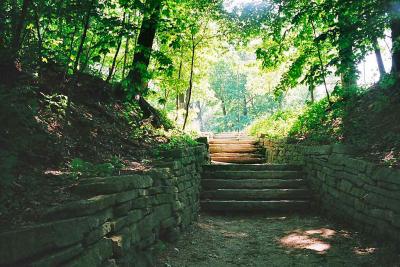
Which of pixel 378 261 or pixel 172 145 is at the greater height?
pixel 172 145

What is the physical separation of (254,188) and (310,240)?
8.69 feet

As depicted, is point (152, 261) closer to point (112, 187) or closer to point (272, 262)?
point (112, 187)

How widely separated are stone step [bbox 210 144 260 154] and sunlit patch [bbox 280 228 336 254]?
22.0ft

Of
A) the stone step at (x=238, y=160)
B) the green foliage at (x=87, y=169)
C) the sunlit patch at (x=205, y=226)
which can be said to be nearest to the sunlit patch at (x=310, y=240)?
the sunlit patch at (x=205, y=226)

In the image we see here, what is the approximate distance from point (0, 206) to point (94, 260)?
32.2 inches

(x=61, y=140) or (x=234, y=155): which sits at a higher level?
(x=61, y=140)

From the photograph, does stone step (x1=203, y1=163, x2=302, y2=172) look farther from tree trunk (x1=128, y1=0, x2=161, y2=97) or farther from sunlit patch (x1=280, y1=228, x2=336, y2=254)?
tree trunk (x1=128, y1=0, x2=161, y2=97)

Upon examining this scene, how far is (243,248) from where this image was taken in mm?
5410

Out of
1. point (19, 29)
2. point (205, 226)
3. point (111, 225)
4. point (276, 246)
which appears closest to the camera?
point (111, 225)

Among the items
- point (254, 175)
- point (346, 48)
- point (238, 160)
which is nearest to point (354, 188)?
point (346, 48)

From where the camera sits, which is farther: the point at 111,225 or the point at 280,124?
the point at 280,124

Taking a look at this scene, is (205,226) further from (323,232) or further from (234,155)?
(234,155)

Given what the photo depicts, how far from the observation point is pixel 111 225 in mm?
3307

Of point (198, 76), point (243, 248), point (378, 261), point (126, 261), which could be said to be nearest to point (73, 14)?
point (126, 261)
